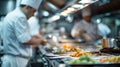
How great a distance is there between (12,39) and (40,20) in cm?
1317

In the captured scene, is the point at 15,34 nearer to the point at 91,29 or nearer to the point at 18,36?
the point at 18,36

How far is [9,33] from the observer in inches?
178

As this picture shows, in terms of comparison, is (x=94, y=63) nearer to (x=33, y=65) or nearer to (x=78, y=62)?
(x=78, y=62)

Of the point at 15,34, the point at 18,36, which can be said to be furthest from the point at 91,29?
the point at 18,36

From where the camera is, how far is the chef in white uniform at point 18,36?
4.43 metres

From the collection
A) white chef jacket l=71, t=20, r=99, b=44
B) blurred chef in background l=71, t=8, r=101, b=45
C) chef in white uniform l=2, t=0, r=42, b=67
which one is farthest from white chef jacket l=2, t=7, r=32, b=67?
white chef jacket l=71, t=20, r=99, b=44

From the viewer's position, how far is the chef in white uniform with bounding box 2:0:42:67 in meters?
4.43

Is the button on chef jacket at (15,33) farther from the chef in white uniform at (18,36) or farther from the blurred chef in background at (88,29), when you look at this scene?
the blurred chef in background at (88,29)

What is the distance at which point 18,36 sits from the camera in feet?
14.3

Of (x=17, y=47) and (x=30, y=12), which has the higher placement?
(x=30, y=12)

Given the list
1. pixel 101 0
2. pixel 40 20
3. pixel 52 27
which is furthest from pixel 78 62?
pixel 40 20

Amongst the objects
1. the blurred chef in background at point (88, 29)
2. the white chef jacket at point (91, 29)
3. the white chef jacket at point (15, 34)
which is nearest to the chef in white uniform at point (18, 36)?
the white chef jacket at point (15, 34)

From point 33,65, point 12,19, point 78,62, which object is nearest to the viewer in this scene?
point 78,62

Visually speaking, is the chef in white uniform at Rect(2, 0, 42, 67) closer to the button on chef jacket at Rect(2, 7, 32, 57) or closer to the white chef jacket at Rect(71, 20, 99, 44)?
the button on chef jacket at Rect(2, 7, 32, 57)
